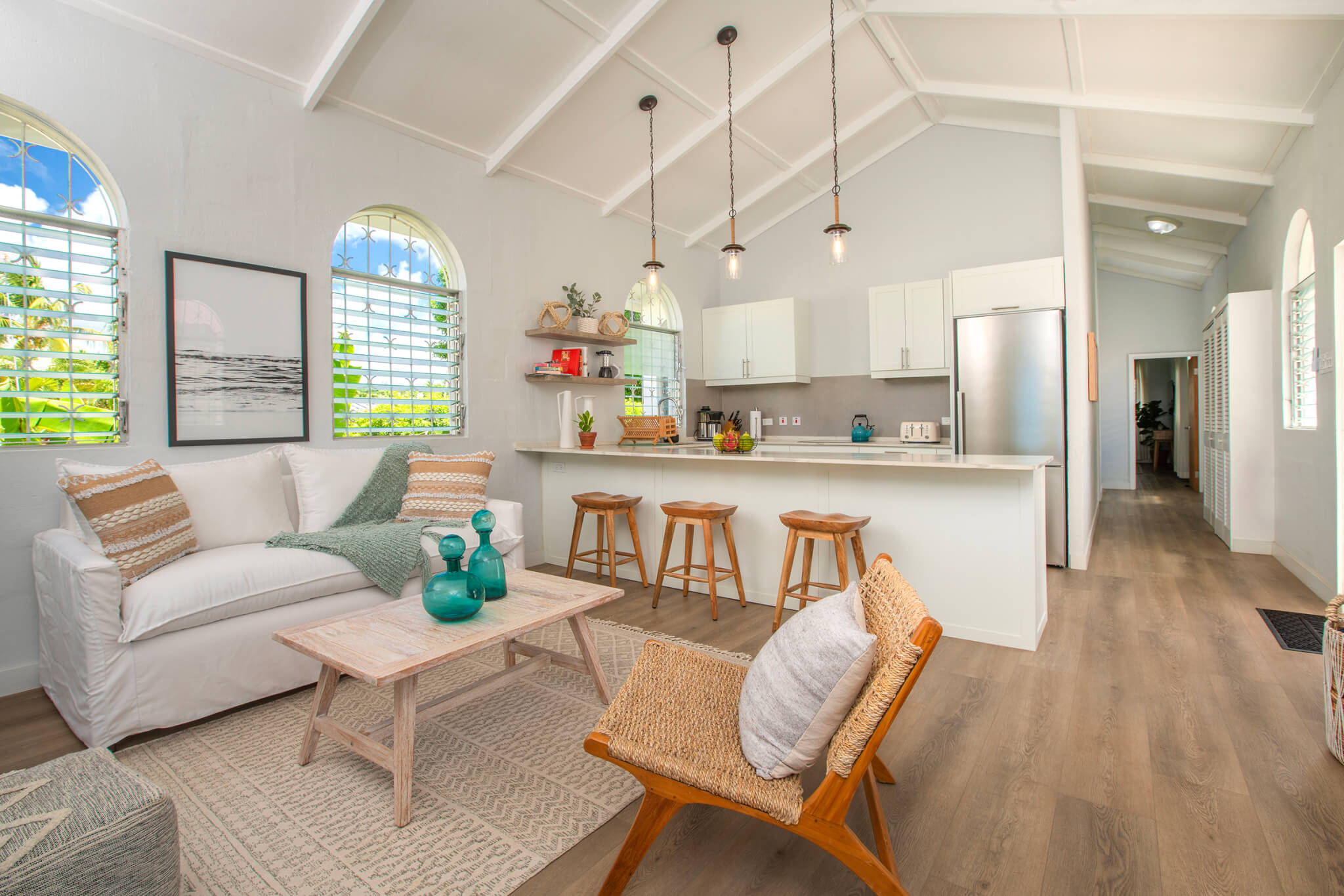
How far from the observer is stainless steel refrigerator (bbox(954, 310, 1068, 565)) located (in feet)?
14.8

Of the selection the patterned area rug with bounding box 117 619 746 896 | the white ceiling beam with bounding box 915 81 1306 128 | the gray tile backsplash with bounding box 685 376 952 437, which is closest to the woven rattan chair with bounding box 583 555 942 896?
the patterned area rug with bounding box 117 619 746 896

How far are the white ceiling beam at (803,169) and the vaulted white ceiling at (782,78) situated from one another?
0.02m

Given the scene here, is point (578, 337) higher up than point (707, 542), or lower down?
higher up

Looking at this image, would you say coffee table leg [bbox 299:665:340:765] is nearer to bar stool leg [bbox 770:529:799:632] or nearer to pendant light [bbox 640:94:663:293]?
bar stool leg [bbox 770:529:799:632]

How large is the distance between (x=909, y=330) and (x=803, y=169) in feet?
5.89

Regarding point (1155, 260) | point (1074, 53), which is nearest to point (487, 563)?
point (1074, 53)

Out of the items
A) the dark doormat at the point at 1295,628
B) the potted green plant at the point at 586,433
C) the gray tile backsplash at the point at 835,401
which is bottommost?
the dark doormat at the point at 1295,628

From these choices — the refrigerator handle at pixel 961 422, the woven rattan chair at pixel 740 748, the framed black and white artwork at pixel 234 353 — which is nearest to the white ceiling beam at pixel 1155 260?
the refrigerator handle at pixel 961 422

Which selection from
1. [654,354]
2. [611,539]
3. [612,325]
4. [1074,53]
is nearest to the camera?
[1074,53]

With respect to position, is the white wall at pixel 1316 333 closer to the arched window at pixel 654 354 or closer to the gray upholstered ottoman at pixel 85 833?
the arched window at pixel 654 354

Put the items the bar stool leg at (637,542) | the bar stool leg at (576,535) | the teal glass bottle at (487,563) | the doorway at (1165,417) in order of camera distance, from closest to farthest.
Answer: the teal glass bottle at (487,563)
the bar stool leg at (637,542)
the bar stool leg at (576,535)
the doorway at (1165,417)

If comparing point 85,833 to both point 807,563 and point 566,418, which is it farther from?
point 566,418

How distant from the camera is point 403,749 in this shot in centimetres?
180

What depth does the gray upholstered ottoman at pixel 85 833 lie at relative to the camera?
3.59ft
